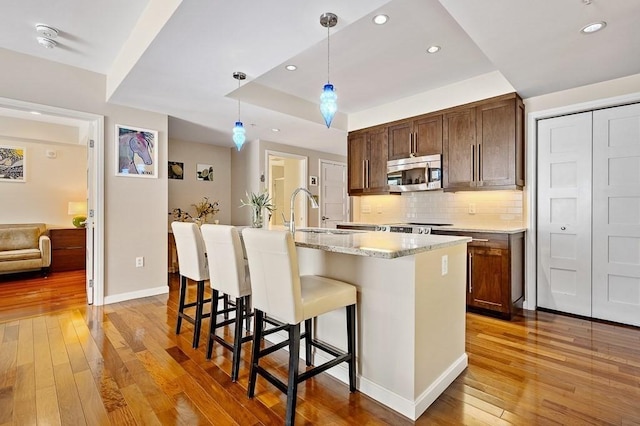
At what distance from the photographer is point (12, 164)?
5.36 meters

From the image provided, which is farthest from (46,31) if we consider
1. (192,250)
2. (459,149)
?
(459,149)

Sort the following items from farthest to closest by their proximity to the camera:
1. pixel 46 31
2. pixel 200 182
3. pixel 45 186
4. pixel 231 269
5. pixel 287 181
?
pixel 287 181 → pixel 200 182 → pixel 45 186 → pixel 46 31 → pixel 231 269

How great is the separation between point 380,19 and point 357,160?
99.9 inches

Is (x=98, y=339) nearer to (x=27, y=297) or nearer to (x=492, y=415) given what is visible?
(x=27, y=297)

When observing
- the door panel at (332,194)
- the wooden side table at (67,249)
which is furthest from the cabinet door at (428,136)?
the wooden side table at (67,249)

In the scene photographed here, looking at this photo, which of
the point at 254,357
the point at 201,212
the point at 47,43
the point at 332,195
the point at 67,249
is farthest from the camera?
the point at 332,195

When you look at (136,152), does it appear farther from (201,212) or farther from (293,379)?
(293,379)

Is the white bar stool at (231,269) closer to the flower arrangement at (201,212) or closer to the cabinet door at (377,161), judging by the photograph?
the cabinet door at (377,161)

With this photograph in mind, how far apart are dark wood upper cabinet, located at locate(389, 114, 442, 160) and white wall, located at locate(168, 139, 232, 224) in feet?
11.1

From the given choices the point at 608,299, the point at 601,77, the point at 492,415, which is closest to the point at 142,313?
the point at 492,415

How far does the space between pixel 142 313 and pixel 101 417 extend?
1814mm

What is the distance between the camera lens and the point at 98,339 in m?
2.69

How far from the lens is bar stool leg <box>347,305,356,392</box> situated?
189cm

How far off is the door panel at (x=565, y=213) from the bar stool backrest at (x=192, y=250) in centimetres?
352
